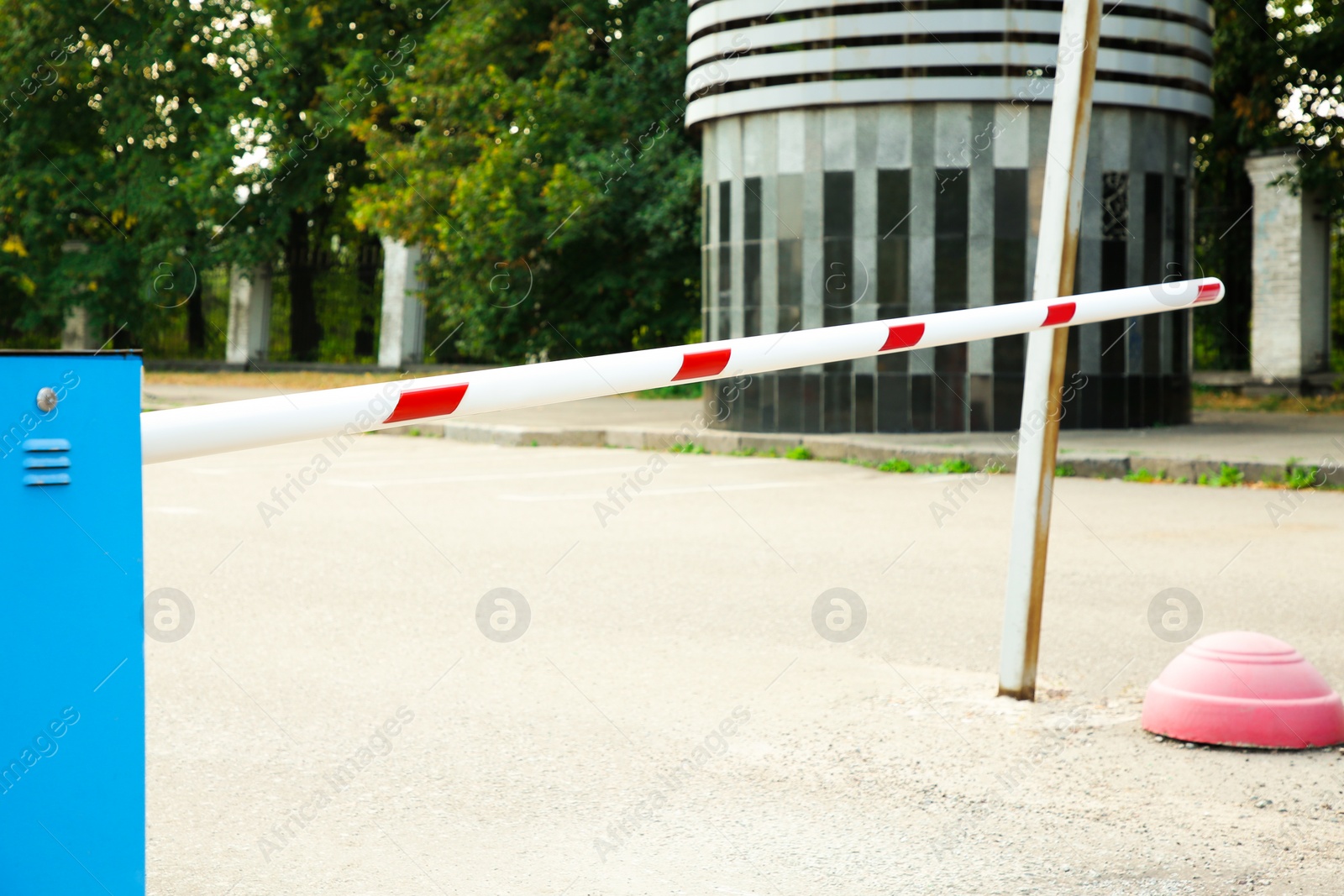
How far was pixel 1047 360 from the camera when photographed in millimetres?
4633

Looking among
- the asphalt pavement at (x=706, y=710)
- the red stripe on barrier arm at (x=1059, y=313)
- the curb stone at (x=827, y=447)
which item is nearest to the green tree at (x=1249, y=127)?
the curb stone at (x=827, y=447)

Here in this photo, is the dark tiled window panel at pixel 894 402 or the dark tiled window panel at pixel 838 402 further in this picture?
the dark tiled window panel at pixel 838 402

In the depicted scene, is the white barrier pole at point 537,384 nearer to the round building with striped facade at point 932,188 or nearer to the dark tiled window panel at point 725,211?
the round building with striped facade at point 932,188

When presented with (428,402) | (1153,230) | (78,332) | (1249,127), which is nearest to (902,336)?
(428,402)

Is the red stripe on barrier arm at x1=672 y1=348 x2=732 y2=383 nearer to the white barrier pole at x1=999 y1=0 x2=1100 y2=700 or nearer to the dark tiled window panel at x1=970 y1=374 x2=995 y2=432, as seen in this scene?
the white barrier pole at x1=999 y1=0 x2=1100 y2=700

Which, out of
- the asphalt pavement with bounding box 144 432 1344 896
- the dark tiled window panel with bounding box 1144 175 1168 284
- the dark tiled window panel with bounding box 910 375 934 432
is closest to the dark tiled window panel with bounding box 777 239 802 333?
the dark tiled window panel with bounding box 910 375 934 432

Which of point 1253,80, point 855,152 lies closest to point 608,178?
point 855,152

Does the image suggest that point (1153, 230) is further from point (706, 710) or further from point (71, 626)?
point (71, 626)

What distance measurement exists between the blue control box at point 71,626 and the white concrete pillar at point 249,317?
29385 millimetres

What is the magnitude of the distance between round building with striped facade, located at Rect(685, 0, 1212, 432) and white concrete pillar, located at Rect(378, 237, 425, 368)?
12967 mm

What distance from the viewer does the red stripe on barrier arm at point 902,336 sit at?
140 inches

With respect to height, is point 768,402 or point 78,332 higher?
point 78,332

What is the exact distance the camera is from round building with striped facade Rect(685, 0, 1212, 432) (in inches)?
555

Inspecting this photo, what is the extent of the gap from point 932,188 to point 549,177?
27.3 ft
